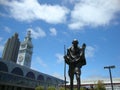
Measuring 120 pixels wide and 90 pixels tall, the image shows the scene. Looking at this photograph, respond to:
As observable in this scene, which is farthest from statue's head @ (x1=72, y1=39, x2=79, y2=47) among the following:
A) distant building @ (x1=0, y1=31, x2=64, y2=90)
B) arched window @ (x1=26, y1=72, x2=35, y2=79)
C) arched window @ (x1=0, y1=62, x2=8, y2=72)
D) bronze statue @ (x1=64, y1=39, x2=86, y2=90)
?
arched window @ (x1=26, y1=72, x2=35, y2=79)

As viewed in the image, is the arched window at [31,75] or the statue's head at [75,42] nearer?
the statue's head at [75,42]

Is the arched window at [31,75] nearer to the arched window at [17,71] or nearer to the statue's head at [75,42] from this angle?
the arched window at [17,71]

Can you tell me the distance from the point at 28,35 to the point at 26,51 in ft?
46.8

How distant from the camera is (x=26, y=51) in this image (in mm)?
166250

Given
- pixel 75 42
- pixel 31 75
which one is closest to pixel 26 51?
pixel 31 75

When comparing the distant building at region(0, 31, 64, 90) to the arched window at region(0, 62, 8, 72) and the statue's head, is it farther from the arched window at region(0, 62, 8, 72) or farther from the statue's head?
the statue's head

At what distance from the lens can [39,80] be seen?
8456 centimetres

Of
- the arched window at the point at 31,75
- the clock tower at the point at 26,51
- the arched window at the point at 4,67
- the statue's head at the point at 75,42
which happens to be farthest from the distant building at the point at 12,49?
the statue's head at the point at 75,42

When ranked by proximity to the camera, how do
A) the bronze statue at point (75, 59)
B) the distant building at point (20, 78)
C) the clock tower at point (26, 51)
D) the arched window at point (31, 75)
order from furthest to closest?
the clock tower at point (26, 51)
the arched window at point (31, 75)
the distant building at point (20, 78)
the bronze statue at point (75, 59)

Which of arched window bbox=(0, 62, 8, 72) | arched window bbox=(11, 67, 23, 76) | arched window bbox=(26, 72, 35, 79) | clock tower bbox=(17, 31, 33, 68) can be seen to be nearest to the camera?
arched window bbox=(0, 62, 8, 72)

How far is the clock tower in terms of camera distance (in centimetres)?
16588

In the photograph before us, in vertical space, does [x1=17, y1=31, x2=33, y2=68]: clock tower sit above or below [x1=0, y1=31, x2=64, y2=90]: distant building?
above

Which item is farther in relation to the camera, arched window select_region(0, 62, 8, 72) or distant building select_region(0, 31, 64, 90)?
arched window select_region(0, 62, 8, 72)

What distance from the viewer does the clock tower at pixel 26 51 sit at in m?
166
